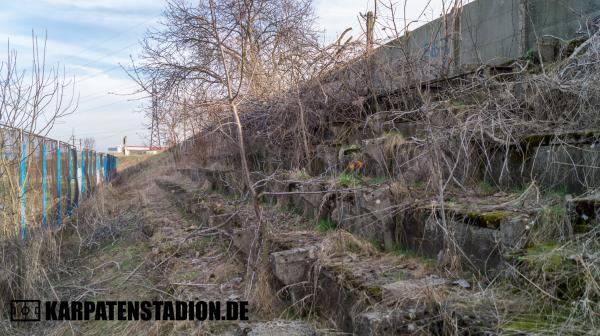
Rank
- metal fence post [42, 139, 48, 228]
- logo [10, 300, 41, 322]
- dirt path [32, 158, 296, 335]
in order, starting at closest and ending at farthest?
1. dirt path [32, 158, 296, 335]
2. logo [10, 300, 41, 322]
3. metal fence post [42, 139, 48, 228]

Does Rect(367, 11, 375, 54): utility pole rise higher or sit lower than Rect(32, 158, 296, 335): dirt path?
higher

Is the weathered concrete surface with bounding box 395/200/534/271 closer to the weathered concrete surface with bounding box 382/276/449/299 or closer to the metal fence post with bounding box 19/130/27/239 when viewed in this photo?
the weathered concrete surface with bounding box 382/276/449/299

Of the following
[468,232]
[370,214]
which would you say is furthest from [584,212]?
[370,214]

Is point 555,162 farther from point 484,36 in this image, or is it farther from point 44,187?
point 44,187

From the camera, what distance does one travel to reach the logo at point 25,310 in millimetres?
4691

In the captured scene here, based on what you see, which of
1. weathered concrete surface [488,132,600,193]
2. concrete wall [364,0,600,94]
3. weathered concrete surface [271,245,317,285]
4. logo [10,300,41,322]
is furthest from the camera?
concrete wall [364,0,600,94]

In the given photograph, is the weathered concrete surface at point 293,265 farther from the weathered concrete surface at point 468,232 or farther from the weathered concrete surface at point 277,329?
the weathered concrete surface at point 468,232

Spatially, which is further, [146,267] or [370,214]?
[146,267]

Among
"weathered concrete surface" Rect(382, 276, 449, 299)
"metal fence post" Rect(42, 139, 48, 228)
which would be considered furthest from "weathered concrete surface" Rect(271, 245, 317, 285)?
"metal fence post" Rect(42, 139, 48, 228)

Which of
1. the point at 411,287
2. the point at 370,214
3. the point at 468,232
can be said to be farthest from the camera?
the point at 370,214

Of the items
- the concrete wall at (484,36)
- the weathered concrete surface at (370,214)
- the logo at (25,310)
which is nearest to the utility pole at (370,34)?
the concrete wall at (484,36)

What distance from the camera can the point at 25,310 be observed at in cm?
474

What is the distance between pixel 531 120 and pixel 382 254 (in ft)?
5.54

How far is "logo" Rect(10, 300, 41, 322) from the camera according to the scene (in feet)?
15.4
